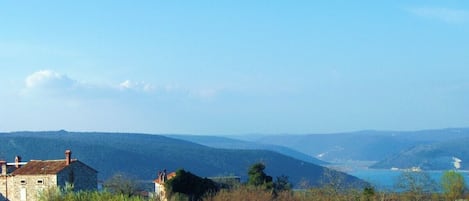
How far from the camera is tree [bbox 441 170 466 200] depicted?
49750 millimetres

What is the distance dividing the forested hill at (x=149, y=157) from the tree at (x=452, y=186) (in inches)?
2432

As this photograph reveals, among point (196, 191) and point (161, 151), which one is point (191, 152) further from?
point (196, 191)

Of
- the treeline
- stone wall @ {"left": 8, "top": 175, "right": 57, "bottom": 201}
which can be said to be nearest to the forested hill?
stone wall @ {"left": 8, "top": 175, "right": 57, "bottom": 201}

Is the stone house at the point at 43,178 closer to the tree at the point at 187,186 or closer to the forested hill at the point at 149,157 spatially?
the tree at the point at 187,186

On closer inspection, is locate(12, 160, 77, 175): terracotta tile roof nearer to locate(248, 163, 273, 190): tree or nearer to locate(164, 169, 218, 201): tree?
locate(164, 169, 218, 201): tree

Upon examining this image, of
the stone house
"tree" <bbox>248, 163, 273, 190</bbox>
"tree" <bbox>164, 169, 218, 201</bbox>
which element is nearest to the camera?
"tree" <bbox>164, 169, 218, 201</bbox>

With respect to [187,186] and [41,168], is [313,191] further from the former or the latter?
[41,168]

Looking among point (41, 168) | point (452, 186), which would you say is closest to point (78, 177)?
point (41, 168)

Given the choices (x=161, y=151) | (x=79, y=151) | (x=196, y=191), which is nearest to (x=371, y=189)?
(x=196, y=191)

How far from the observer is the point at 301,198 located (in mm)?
46812

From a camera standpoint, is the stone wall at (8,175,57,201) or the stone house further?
the stone wall at (8,175,57,201)

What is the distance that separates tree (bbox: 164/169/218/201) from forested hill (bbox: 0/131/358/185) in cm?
6086

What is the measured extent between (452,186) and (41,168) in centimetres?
2615

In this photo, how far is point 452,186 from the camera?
1998 inches
